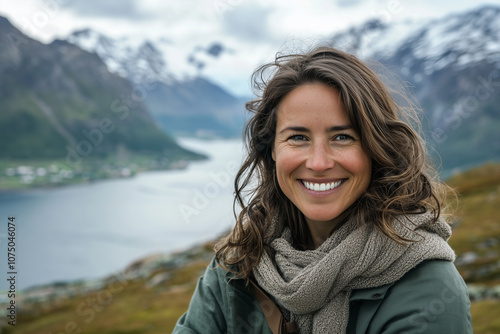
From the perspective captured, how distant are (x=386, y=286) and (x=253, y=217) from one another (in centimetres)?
119

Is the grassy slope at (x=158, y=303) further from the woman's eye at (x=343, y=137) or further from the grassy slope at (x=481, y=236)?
the woman's eye at (x=343, y=137)

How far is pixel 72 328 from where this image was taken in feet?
102

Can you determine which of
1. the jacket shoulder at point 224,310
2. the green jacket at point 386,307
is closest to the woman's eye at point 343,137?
the green jacket at point 386,307

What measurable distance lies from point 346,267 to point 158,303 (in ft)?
108

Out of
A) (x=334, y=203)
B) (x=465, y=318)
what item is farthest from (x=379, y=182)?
(x=465, y=318)

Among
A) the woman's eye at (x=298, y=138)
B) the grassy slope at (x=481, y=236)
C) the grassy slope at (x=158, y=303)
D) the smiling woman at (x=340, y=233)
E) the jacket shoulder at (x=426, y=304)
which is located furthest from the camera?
the grassy slope at (x=158, y=303)

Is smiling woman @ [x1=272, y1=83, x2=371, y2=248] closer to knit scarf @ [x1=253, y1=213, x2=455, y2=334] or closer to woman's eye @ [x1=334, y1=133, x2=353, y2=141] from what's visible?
woman's eye @ [x1=334, y1=133, x2=353, y2=141]

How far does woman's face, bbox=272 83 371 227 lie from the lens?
2865 mm

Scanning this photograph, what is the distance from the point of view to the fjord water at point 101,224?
7525cm

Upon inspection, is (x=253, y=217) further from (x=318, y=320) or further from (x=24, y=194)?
(x=24, y=194)

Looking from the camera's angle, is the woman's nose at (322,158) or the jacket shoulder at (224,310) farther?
the jacket shoulder at (224,310)

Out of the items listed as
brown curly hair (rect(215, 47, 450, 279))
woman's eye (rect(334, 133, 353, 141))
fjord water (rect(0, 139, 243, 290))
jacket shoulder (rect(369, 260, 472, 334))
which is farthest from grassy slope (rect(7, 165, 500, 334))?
fjord water (rect(0, 139, 243, 290))

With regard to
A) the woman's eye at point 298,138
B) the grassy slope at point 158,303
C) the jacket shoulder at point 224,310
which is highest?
the grassy slope at point 158,303

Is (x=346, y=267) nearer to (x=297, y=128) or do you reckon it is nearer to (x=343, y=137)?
(x=343, y=137)
